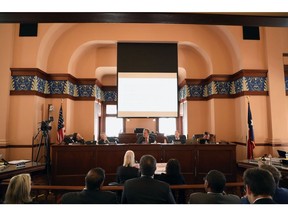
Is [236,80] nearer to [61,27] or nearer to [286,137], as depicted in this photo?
[286,137]

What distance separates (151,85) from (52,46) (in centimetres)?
341

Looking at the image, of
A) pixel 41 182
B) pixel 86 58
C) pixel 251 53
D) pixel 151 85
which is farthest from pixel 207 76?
pixel 41 182

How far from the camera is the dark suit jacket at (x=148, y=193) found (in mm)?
1893

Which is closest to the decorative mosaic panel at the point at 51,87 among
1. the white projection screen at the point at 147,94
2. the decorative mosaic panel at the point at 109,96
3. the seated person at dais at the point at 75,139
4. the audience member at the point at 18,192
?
the white projection screen at the point at 147,94

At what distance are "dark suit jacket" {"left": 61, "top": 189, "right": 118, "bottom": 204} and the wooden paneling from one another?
3.25 m

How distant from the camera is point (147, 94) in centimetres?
692

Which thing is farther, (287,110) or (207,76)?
(207,76)

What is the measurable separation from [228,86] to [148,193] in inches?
230

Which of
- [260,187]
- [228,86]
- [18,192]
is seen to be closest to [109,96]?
[228,86]

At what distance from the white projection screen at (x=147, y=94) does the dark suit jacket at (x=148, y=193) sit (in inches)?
192

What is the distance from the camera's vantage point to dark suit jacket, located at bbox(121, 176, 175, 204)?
1.89 meters

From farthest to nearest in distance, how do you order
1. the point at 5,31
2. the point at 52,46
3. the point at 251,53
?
the point at 52,46 → the point at 251,53 → the point at 5,31

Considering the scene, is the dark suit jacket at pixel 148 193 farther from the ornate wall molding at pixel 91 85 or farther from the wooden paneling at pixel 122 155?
the ornate wall molding at pixel 91 85

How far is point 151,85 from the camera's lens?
22.7 ft
